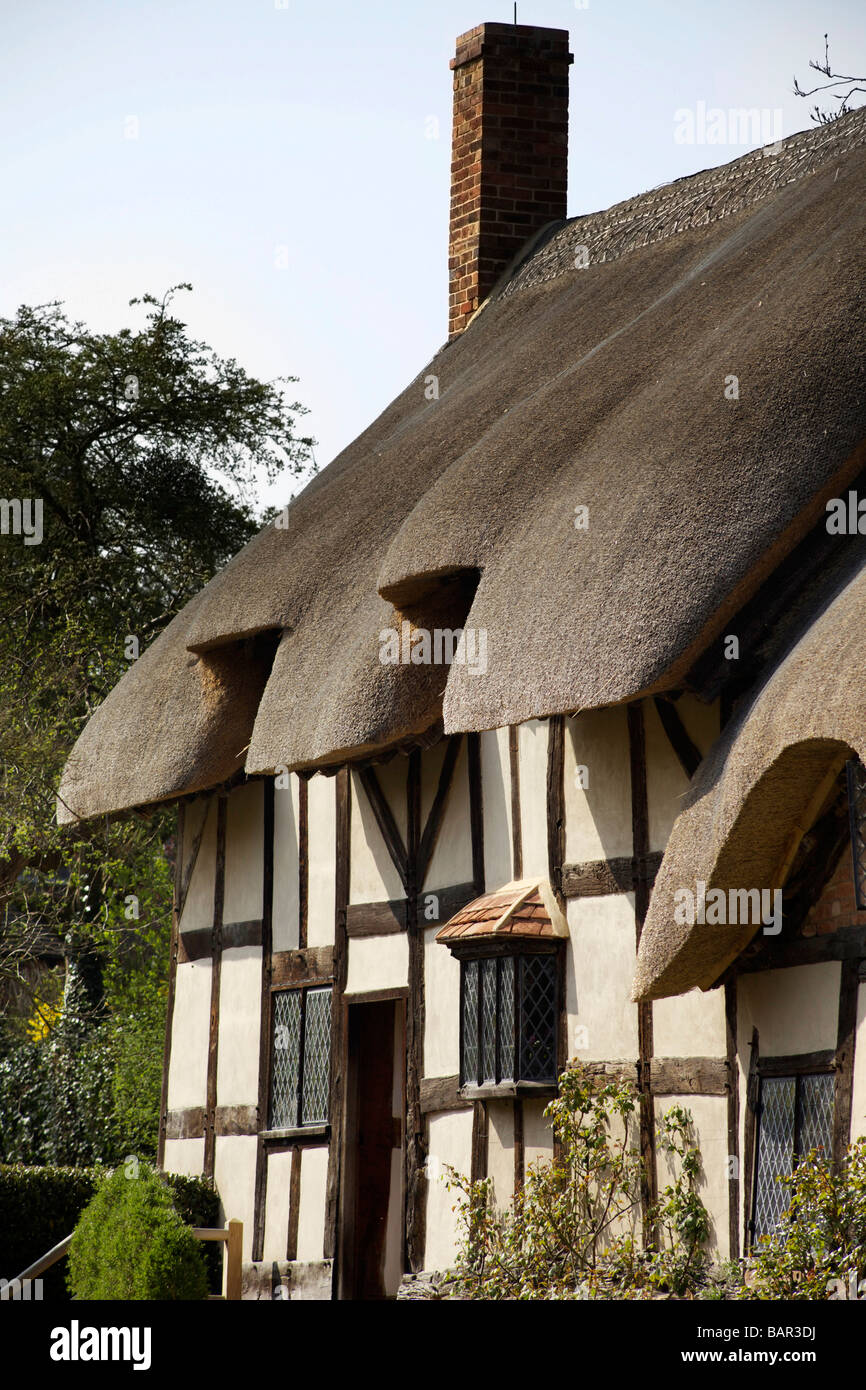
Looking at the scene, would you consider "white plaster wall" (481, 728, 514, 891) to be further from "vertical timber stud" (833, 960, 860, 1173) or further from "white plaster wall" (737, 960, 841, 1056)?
"vertical timber stud" (833, 960, 860, 1173)

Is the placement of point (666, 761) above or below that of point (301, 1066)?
above

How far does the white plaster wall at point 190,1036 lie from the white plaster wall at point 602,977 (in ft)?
11.9

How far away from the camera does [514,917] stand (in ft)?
28.0

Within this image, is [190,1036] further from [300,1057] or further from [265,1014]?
[300,1057]

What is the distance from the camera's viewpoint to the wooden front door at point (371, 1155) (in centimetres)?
998

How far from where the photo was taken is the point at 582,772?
28.5 ft

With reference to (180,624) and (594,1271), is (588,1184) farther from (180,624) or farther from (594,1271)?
(180,624)

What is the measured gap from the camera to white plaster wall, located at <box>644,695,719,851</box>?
8.02m

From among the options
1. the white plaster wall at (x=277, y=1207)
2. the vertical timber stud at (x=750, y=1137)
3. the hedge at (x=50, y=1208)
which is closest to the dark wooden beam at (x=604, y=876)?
the vertical timber stud at (x=750, y=1137)

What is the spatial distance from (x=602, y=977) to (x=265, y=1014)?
3.08 m

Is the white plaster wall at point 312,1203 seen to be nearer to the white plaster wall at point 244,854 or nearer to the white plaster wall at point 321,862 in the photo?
the white plaster wall at point 321,862

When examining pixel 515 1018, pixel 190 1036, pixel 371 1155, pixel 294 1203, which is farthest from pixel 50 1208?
pixel 515 1018
